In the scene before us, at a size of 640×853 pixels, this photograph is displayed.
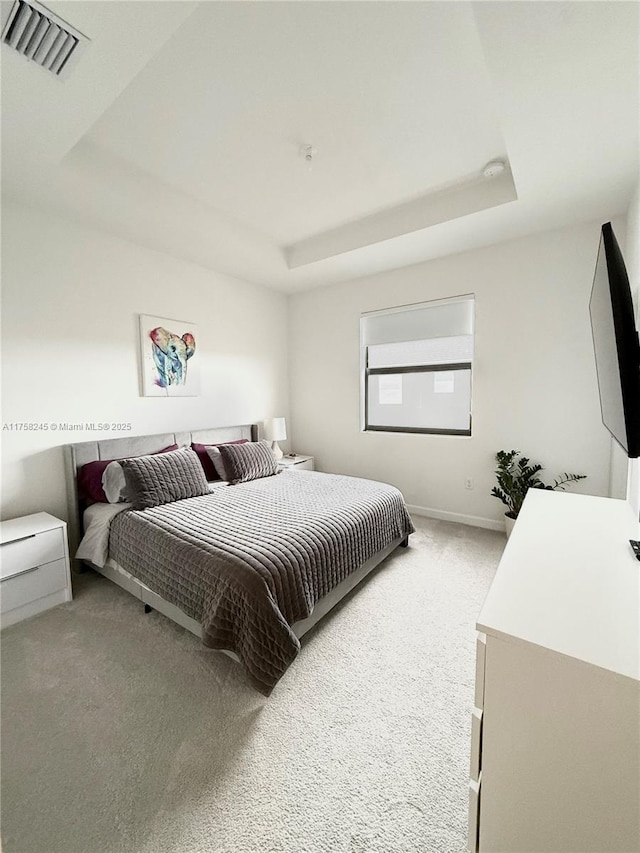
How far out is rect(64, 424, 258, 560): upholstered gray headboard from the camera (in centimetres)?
256

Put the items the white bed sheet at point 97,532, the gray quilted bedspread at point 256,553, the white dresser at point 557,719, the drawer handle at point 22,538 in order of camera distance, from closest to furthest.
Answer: the white dresser at point 557,719, the gray quilted bedspread at point 256,553, the drawer handle at point 22,538, the white bed sheet at point 97,532

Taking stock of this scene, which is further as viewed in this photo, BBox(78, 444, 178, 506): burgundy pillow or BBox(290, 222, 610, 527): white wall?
BBox(290, 222, 610, 527): white wall

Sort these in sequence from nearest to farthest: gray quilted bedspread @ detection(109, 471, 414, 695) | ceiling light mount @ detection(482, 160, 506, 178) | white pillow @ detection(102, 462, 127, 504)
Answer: gray quilted bedspread @ detection(109, 471, 414, 695)
ceiling light mount @ detection(482, 160, 506, 178)
white pillow @ detection(102, 462, 127, 504)

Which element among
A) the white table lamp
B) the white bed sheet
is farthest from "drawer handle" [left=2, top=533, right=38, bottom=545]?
the white table lamp

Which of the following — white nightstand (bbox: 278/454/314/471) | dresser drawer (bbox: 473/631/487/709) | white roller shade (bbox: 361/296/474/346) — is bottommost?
white nightstand (bbox: 278/454/314/471)

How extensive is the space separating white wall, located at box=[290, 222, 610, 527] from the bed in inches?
37.0

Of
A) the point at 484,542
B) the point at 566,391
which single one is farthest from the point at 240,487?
the point at 566,391

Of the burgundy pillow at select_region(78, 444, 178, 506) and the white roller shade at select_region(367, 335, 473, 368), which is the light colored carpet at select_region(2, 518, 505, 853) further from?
the white roller shade at select_region(367, 335, 473, 368)

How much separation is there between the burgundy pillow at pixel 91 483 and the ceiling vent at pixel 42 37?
2138mm

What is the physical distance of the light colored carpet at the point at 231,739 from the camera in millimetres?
1088

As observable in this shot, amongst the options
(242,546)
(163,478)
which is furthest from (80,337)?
(242,546)

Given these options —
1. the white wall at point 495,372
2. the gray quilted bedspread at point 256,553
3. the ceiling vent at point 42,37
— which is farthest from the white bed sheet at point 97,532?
the white wall at point 495,372

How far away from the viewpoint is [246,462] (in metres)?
3.19

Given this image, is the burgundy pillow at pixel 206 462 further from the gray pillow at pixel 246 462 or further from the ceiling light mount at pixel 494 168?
the ceiling light mount at pixel 494 168
